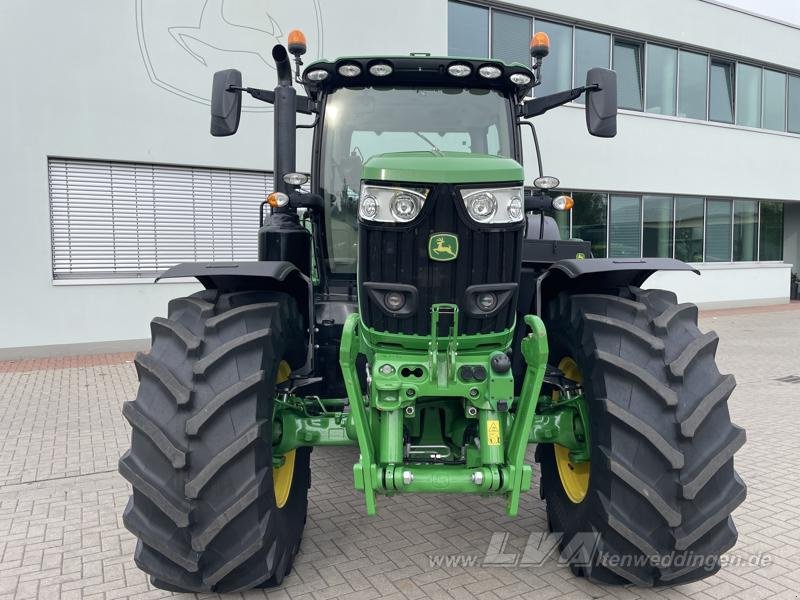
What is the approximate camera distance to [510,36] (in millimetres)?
13008

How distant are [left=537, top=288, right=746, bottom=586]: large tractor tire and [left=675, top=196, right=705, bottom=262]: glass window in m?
14.1

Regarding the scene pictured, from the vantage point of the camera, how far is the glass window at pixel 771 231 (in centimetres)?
1786

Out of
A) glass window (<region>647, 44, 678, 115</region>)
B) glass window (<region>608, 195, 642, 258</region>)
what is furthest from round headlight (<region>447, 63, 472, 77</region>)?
glass window (<region>647, 44, 678, 115</region>)

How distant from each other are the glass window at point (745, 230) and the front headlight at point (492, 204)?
16698 mm

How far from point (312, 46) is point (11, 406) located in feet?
23.6

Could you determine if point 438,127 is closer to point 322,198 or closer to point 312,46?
point 322,198

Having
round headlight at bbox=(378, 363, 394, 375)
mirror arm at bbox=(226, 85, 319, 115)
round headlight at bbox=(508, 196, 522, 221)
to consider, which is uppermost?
mirror arm at bbox=(226, 85, 319, 115)

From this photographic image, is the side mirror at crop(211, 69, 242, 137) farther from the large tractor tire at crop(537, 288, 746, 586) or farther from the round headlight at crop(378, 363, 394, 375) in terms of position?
the large tractor tire at crop(537, 288, 746, 586)

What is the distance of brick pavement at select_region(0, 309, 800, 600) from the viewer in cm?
298

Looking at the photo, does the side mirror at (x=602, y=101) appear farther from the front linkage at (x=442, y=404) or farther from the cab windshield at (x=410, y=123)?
the front linkage at (x=442, y=404)

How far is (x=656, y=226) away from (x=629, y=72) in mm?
3677

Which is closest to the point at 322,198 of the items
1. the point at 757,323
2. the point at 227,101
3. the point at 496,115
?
the point at 227,101

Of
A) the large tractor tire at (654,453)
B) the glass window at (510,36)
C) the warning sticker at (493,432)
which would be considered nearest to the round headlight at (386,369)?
the warning sticker at (493,432)

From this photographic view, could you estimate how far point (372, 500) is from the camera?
103 inches
